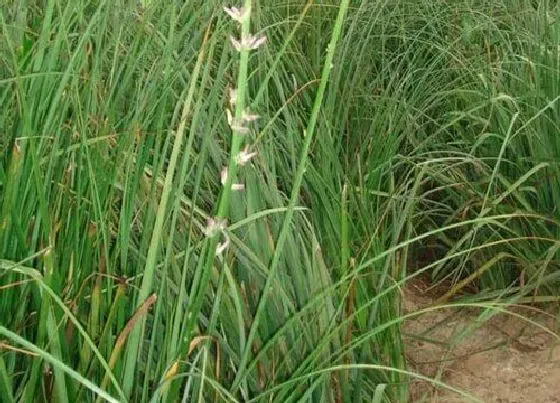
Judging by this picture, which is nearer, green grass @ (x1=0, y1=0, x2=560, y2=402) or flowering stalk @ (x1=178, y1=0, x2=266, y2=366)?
flowering stalk @ (x1=178, y1=0, x2=266, y2=366)

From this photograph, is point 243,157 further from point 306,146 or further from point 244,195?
point 244,195

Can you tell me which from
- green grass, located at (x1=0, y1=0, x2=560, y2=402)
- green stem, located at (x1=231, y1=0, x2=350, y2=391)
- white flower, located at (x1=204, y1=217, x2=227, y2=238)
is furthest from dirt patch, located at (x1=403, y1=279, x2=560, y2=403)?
white flower, located at (x1=204, y1=217, x2=227, y2=238)

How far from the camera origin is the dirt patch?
1552 millimetres

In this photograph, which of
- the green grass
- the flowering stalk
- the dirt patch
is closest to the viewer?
the flowering stalk

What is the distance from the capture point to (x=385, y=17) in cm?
237

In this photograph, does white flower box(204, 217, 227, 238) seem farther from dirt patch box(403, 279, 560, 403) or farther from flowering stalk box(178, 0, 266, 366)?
dirt patch box(403, 279, 560, 403)

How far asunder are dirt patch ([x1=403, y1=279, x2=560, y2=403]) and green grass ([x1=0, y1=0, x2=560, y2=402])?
0.30 ft

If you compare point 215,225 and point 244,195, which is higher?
point 215,225

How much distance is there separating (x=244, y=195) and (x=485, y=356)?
1.83 ft

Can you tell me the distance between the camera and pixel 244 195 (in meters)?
1.43

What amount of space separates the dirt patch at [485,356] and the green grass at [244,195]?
91mm

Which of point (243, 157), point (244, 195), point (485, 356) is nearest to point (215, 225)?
point (243, 157)

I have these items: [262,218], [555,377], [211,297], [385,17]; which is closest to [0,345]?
[211,297]

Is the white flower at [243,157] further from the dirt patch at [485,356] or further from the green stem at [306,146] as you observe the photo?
the dirt patch at [485,356]
